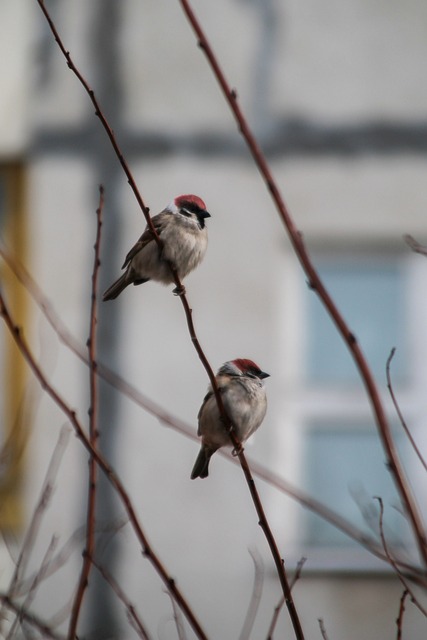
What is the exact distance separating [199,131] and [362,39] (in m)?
0.53

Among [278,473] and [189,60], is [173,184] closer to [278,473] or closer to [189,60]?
[189,60]

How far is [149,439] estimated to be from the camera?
9.80ft

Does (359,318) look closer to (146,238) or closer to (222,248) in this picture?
(222,248)

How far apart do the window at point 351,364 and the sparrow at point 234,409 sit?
137 centimetres

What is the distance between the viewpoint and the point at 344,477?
3031mm

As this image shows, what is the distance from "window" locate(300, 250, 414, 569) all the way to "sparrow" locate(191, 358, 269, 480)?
1.37 metres

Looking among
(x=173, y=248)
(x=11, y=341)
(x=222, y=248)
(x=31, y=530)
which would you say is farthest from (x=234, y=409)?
(x=11, y=341)

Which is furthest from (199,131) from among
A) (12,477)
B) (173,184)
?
(12,477)

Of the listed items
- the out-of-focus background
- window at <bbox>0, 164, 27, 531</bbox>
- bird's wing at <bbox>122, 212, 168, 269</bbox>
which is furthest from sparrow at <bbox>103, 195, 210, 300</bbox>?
window at <bbox>0, 164, 27, 531</bbox>

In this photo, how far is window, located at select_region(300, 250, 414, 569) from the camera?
303cm

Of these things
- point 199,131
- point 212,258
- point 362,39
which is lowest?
point 212,258

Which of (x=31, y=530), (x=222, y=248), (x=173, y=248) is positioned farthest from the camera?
(x=222, y=248)

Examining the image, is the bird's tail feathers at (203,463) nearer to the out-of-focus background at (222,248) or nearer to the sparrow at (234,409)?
the sparrow at (234,409)

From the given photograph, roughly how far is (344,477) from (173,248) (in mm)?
1628
